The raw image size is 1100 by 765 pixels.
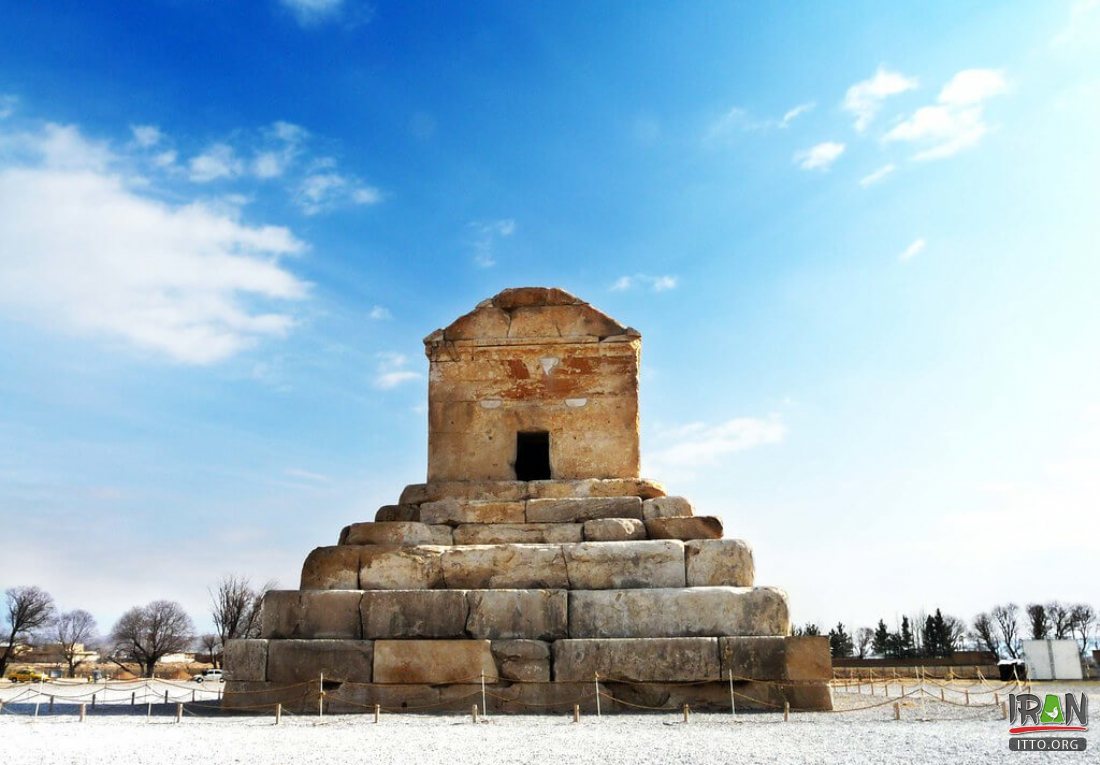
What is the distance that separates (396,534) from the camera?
11.0 metres

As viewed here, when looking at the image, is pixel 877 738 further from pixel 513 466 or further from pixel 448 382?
pixel 448 382

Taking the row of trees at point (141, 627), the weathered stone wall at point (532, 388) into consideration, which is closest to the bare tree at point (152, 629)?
the row of trees at point (141, 627)

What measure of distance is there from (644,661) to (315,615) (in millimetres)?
4084

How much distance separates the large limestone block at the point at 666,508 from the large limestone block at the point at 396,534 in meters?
2.69

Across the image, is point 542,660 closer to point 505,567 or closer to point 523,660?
point 523,660

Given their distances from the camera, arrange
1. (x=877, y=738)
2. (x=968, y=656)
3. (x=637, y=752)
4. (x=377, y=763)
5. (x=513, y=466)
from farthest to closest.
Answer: (x=968, y=656) < (x=513, y=466) < (x=877, y=738) < (x=637, y=752) < (x=377, y=763)

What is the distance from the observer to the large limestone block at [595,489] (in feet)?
38.4

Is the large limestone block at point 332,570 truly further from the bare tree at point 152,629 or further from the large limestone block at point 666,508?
the bare tree at point 152,629

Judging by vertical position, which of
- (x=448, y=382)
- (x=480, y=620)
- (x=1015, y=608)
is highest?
(x=448, y=382)

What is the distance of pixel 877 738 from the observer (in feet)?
25.0

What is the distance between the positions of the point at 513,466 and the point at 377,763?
6.61 m

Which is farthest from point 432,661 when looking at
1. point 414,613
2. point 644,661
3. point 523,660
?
point 644,661

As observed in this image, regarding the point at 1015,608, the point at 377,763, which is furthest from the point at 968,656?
the point at 1015,608

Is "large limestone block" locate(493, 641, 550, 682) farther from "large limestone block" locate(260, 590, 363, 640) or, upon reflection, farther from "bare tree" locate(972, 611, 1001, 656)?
"bare tree" locate(972, 611, 1001, 656)
